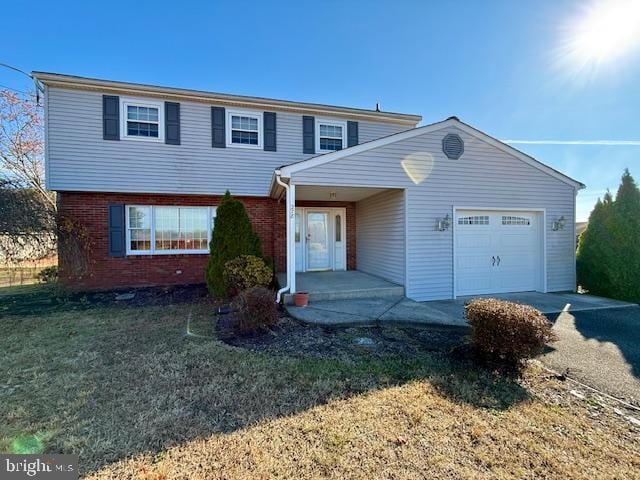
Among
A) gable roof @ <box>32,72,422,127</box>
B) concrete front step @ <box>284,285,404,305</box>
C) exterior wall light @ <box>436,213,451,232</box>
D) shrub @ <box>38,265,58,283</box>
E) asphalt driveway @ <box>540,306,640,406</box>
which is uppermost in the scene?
gable roof @ <box>32,72,422,127</box>

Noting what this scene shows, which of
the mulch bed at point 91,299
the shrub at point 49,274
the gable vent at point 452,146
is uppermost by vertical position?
the gable vent at point 452,146

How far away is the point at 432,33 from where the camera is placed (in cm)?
859

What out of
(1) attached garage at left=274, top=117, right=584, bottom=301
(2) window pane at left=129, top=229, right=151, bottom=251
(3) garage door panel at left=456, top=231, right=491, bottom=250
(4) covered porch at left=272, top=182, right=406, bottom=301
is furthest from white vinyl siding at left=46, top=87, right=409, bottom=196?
(3) garage door panel at left=456, top=231, right=491, bottom=250

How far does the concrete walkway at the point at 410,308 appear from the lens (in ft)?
19.6

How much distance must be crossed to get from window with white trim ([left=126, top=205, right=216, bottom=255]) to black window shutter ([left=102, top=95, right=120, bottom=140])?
7.20 feet

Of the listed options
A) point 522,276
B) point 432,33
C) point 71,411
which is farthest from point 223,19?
point 522,276

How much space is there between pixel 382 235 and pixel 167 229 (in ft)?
23.1

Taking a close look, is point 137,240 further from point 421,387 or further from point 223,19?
point 421,387

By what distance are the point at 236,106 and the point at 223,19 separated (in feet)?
7.64

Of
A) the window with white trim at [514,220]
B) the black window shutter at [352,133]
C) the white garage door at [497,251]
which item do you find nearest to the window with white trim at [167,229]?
the black window shutter at [352,133]

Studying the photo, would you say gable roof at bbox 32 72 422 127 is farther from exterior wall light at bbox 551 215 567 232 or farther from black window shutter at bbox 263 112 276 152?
exterior wall light at bbox 551 215 567 232

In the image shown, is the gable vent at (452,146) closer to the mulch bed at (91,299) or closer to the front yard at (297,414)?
the front yard at (297,414)

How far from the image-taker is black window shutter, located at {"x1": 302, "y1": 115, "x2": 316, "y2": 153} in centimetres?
1056

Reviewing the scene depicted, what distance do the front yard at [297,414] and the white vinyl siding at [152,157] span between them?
5.64 m
